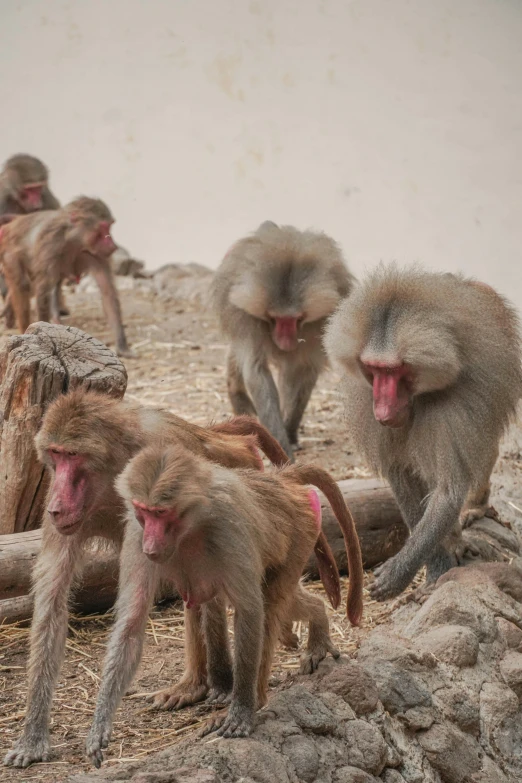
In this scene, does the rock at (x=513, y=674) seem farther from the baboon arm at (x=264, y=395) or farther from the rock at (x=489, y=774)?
the baboon arm at (x=264, y=395)

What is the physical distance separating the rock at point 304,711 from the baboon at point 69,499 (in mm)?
655

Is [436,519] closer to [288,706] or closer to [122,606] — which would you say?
[288,706]

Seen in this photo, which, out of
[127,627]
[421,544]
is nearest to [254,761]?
A: [127,627]

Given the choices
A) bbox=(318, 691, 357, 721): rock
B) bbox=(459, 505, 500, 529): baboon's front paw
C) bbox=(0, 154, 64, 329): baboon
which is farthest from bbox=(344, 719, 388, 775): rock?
bbox=(0, 154, 64, 329): baboon

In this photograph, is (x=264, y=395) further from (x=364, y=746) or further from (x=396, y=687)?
(x=364, y=746)

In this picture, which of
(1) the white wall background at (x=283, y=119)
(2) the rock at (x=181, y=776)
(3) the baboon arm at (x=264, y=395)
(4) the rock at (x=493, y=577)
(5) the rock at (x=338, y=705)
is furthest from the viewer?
(1) the white wall background at (x=283, y=119)

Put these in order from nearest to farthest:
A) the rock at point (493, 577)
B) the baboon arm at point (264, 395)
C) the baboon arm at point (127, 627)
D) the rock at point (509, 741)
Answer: the baboon arm at point (127, 627) < the rock at point (509, 741) < the rock at point (493, 577) < the baboon arm at point (264, 395)

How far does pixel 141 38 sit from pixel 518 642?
5.95m

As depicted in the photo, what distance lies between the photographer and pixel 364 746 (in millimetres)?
3076

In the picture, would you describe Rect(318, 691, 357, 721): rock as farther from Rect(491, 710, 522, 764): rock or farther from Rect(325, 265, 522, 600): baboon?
Rect(325, 265, 522, 600): baboon

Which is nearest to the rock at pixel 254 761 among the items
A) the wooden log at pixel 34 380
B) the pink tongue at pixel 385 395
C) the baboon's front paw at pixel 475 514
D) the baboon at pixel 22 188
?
the wooden log at pixel 34 380

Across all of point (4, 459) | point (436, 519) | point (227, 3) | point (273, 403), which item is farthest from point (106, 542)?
point (227, 3)

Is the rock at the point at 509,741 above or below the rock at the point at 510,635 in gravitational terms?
below

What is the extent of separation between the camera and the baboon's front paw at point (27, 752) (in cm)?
293
